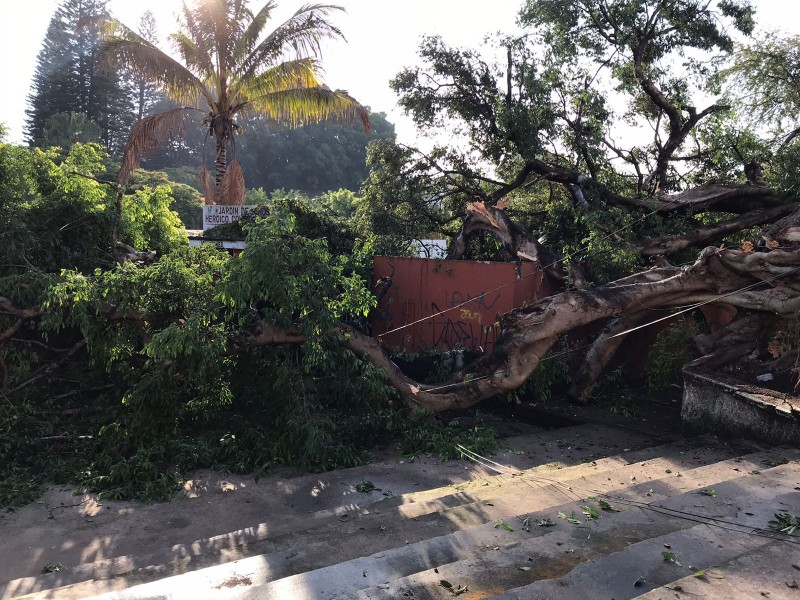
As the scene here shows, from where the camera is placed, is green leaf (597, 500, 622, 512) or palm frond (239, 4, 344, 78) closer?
green leaf (597, 500, 622, 512)

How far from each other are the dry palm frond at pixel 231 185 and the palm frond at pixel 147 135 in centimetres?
152

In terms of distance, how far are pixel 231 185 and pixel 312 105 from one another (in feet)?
9.51

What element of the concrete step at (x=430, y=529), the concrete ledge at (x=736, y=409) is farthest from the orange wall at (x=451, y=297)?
the concrete step at (x=430, y=529)

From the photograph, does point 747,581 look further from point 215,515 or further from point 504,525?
point 215,515

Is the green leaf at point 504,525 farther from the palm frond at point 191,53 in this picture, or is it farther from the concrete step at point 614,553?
the palm frond at point 191,53

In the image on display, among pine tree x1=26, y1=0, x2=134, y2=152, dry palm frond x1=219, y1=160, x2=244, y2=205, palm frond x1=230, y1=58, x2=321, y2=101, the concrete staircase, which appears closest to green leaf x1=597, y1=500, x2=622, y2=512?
the concrete staircase

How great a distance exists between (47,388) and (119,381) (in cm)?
89

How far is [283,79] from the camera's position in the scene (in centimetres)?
1468

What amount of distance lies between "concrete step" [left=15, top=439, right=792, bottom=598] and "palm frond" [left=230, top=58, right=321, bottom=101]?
11.6m

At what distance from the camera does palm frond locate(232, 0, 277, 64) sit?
47.8 ft

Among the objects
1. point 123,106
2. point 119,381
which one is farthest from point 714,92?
point 123,106

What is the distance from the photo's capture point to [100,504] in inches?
224

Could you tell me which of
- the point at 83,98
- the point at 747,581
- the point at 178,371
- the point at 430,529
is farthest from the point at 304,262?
the point at 83,98

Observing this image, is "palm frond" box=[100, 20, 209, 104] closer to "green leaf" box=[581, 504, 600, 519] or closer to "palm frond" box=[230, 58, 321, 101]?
"palm frond" box=[230, 58, 321, 101]
